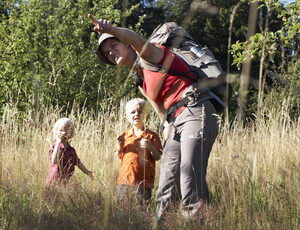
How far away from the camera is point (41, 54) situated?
432 inches

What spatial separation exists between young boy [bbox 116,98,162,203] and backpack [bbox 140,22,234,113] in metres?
0.56

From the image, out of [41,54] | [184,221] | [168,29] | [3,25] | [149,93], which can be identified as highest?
[3,25]

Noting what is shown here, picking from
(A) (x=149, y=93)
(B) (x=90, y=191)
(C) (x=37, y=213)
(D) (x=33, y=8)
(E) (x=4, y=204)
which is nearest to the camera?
(C) (x=37, y=213)

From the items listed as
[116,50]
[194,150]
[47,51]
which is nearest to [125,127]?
[116,50]

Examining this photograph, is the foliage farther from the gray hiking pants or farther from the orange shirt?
the gray hiking pants

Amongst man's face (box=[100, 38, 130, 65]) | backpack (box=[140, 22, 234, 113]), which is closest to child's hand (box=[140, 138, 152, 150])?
backpack (box=[140, 22, 234, 113])

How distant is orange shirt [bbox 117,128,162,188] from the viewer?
3.28m

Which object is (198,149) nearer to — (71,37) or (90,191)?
(90,191)

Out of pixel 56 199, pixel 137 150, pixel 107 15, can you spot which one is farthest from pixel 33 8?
pixel 56 199

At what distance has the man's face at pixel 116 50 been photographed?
2.65 meters

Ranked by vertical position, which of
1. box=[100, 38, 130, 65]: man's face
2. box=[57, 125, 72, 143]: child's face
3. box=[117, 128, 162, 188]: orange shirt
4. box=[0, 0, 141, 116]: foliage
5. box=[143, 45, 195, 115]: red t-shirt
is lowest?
box=[117, 128, 162, 188]: orange shirt

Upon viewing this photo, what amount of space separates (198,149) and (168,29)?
2.77ft

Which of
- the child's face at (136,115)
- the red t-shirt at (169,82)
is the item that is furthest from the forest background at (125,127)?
the red t-shirt at (169,82)

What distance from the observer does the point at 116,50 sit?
8.87 feet
